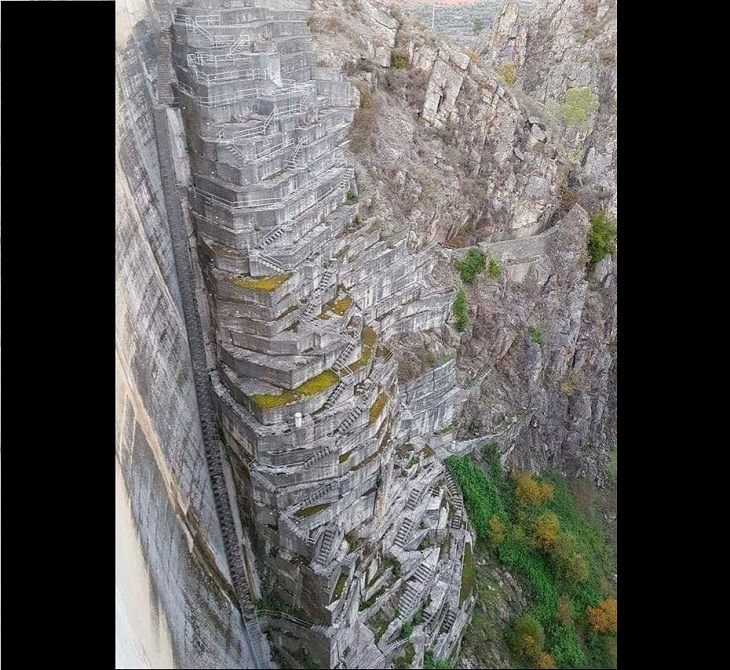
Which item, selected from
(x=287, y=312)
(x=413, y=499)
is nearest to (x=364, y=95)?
(x=287, y=312)

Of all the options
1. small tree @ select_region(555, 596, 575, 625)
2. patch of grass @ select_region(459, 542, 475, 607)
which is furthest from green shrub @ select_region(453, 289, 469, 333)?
small tree @ select_region(555, 596, 575, 625)

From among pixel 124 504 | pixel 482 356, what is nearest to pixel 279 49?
pixel 482 356

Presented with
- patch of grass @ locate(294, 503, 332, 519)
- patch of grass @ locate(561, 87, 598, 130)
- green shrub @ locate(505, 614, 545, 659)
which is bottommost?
green shrub @ locate(505, 614, 545, 659)

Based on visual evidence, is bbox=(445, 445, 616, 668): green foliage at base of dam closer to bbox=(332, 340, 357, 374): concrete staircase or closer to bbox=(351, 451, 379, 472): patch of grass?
bbox=(351, 451, 379, 472): patch of grass

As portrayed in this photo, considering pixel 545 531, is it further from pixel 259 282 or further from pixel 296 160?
pixel 296 160

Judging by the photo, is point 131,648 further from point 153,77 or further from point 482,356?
point 482,356

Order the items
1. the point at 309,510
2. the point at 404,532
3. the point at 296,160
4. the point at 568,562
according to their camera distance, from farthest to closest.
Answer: the point at 568,562
the point at 404,532
the point at 296,160
the point at 309,510

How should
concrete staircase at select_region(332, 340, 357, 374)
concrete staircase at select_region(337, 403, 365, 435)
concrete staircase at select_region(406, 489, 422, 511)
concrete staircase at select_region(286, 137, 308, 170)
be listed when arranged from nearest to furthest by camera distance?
concrete staircase at select_region(337, 403, 365, 435), concrete staircase at select_region(332, 340, 357, 374), concrete staircase at select_region(286, 137, 308, 170), concrete staircase at select_region(406, 489, 422, 511)

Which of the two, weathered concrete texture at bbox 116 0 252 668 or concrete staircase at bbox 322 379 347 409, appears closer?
weathered concrete texture at bbox 116 0 252 668
